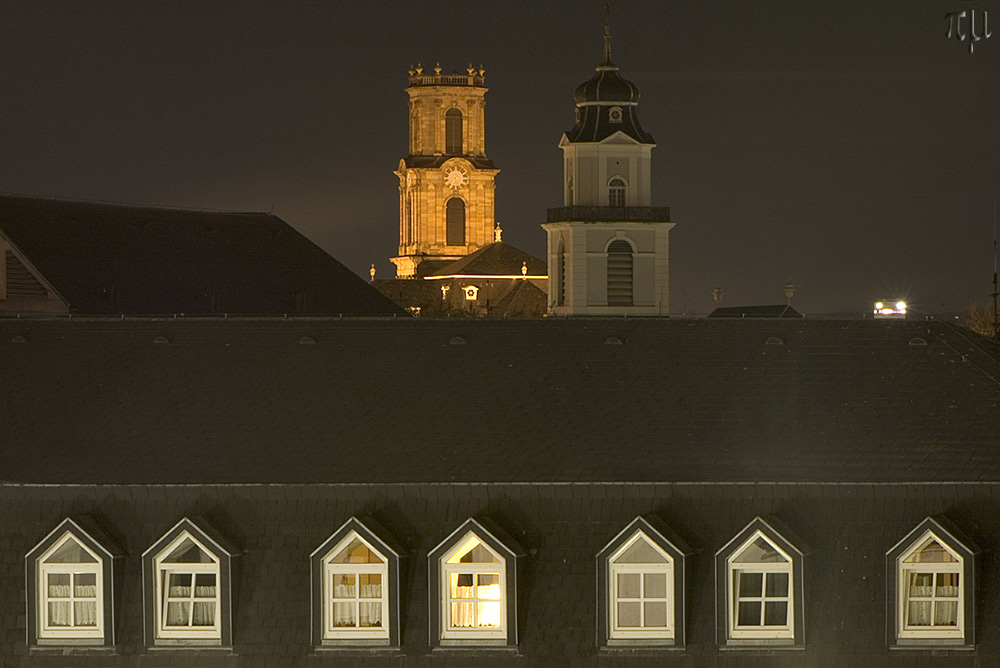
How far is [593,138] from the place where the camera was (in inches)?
4870

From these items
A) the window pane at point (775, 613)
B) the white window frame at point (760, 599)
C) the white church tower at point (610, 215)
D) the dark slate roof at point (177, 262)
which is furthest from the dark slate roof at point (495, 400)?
the white church tower at point (610, 215)

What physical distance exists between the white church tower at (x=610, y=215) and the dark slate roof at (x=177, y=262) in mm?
25892

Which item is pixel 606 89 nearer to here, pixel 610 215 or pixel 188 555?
pixel 610 215

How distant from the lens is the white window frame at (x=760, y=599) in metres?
38.8

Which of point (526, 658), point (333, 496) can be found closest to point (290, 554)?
point (333, 496)

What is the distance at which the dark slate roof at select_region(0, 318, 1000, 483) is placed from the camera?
3994 centimetres

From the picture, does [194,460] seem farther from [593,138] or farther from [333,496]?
[593,138]

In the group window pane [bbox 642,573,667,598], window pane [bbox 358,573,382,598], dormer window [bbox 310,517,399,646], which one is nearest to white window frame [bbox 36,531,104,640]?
dormer window [bbox 310,517,399,646]

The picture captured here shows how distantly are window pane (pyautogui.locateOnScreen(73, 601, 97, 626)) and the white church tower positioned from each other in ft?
274

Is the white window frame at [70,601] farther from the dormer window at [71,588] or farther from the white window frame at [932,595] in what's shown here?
the white window frame at [932,595]

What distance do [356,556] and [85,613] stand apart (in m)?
5.55

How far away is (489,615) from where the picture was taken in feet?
129

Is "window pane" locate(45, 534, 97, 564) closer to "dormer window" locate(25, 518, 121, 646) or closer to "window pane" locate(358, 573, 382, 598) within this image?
"dormer window" locate(25, 518, 121, 646)

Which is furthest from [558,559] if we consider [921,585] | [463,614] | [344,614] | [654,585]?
[921,585]
